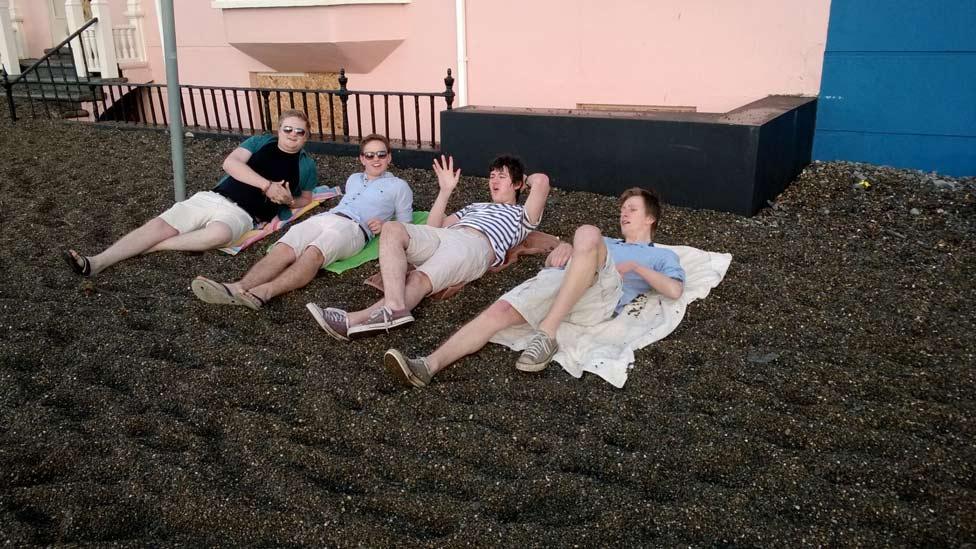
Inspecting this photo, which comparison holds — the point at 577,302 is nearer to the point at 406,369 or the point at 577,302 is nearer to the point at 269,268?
the point at 406,369

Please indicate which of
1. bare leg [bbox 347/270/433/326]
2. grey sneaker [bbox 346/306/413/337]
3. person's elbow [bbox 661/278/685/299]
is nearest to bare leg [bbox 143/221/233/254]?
bare leg [bbox 347/270/433/326]

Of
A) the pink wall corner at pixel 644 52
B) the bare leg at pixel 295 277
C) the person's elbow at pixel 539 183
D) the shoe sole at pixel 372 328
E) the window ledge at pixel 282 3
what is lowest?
the shoe sole at pixel 372 328

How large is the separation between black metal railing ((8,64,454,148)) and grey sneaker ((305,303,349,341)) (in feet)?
12.0

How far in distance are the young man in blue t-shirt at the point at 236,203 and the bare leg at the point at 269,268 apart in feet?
2.45

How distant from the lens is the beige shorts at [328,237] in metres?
4.43

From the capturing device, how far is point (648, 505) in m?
2.49

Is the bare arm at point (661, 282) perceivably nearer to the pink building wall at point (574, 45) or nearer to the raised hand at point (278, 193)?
the raised hand at point (278, 193)

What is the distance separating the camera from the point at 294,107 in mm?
9625

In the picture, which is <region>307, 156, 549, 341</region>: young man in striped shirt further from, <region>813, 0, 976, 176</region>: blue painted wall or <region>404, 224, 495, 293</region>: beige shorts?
<region>813, 0, 976, 176</region>: blue painted wall

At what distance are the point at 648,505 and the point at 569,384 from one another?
92 centimetres

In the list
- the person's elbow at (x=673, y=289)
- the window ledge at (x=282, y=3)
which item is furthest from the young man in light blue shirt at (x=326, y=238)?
the window ledge at (x=282, y=3)

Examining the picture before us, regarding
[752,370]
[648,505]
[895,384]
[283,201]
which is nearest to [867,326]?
[895,384]

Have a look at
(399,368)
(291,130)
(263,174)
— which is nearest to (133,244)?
(263,174)

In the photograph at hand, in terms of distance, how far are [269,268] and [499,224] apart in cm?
146
